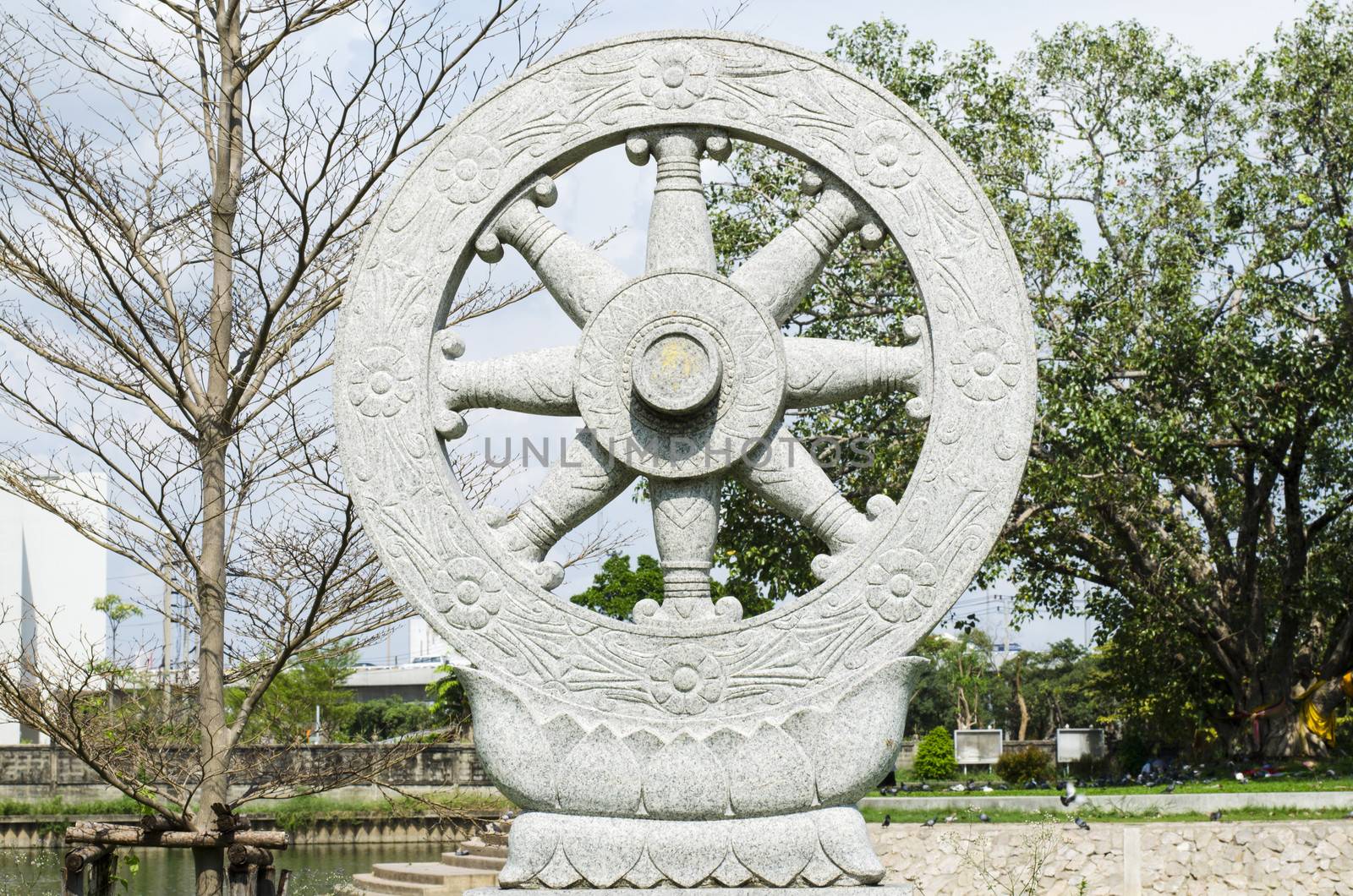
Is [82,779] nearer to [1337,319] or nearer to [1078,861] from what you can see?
[1078,861]

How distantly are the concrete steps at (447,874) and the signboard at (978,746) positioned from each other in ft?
49.4

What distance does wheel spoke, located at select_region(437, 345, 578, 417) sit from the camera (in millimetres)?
4984

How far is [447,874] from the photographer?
479 inches

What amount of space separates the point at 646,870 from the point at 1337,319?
11.5m

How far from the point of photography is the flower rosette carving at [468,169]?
16.6 feet

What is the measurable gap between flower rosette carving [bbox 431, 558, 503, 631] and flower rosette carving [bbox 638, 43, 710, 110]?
1.81 metres

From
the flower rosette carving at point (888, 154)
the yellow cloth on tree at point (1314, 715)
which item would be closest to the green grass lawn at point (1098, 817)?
the yellow cloth on tree at point (1314, 715)

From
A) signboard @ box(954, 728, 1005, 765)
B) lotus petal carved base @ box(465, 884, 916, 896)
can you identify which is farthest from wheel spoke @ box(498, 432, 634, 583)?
signboard @ box(954, 728, 1005, 765)

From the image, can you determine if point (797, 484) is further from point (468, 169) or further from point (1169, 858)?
point (1169, 858)

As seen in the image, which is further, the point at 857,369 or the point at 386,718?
the point at 386,718

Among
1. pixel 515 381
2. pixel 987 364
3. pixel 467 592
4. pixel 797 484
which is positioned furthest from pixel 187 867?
pixel 987 364

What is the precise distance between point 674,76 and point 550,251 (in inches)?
31.0

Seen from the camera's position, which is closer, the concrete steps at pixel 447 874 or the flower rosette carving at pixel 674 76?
the flower rosette carving at pixel 674 76

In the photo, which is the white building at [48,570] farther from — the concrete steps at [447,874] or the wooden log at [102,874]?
the wooden log at [102,874]
